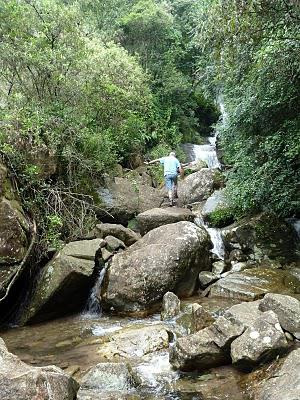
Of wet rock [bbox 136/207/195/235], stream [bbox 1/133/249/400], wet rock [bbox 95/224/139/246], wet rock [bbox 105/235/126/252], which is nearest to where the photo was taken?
stream [bbox 1/133/249/400]

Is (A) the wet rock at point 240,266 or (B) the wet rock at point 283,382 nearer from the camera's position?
(B) the wet rock at point 283,382

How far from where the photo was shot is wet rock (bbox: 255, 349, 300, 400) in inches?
181

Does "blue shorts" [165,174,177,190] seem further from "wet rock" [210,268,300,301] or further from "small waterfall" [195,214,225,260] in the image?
"wet rock" [210,268,300,301]

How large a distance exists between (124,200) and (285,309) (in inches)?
341

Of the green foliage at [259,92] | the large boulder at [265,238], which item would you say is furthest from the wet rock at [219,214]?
the large boulder at [265,238]

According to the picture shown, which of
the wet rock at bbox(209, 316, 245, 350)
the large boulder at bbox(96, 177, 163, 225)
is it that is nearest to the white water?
the wet rock at bbox(209, 316, 245, 350)

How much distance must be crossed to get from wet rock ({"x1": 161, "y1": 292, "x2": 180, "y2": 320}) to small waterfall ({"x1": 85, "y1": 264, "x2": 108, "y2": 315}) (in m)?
1.73

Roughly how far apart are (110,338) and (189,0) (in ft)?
100

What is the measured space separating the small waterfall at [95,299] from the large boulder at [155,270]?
261 millimetres

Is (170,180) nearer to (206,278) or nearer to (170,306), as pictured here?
(206,278)

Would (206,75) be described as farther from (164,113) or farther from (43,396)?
(43,396)

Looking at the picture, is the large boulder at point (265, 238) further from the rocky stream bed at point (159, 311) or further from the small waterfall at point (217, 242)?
the small waterfall at point (217, 242)

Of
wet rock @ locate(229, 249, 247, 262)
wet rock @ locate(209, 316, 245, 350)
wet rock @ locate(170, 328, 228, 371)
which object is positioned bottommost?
wet rock @ locate(229, 249, 247, 262)

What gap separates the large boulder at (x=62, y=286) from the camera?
29.5 ft
